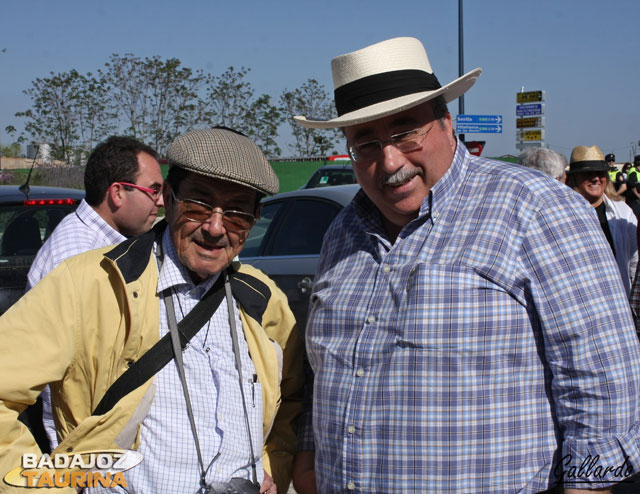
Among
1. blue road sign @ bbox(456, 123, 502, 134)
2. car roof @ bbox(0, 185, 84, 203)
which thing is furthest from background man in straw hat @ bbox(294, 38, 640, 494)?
blue road sign @ bbox(456, 123, 502, 134)

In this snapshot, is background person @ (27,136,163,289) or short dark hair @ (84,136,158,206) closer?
background person @ (27,136,163,289)

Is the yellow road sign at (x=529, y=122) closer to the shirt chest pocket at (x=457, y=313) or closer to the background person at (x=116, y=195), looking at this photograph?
the background person at (x=116, y=195)

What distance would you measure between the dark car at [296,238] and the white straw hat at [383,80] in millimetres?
2809

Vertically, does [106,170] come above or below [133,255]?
above

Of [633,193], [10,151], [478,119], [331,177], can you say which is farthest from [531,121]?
[10,151]

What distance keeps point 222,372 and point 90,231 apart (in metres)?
1.46

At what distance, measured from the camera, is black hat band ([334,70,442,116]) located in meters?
2.09

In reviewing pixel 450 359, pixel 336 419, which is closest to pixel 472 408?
pixel 450 359

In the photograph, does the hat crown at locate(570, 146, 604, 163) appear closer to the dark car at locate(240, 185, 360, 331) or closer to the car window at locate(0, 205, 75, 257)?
the dark car at locate(240, 185, 360, 331)

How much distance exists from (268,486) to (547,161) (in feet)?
11.5

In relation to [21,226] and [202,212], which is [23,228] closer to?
[21,226]

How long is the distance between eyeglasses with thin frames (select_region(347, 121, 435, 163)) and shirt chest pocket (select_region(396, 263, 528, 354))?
16.6 inches

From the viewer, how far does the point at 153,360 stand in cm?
187

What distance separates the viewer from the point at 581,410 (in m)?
1.68
